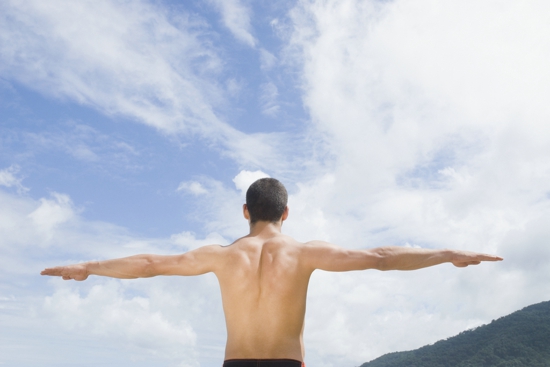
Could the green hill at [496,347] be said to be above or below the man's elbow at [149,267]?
above

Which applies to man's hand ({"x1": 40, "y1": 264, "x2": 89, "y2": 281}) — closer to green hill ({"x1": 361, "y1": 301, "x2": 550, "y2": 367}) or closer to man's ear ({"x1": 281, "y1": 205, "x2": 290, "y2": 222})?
man's ear ({"x1": 281, "y1": 205, "x2": 290, "y2": 222})

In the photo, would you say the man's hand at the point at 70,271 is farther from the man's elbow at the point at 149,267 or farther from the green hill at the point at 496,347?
the green hill at the point at 496,347

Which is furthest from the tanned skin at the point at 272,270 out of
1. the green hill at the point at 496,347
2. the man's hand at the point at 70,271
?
the green hill at the point at 496,347

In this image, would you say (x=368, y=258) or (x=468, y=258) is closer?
(x=368, y=258)

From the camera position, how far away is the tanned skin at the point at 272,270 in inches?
203

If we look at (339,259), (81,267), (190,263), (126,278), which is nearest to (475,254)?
(339,259)

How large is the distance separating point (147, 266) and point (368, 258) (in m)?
2.50

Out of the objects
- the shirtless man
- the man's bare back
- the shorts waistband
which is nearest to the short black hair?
the shirtless man

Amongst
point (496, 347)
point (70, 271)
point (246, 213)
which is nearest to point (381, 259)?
point (246, 213)

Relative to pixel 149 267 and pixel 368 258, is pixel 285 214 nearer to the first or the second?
pixel 368 258

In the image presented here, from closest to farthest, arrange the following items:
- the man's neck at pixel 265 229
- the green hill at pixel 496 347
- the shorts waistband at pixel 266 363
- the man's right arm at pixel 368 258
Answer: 1. the shorts waistband at pixel 266 363
2. the man's right arm at pixel 368 258
3. the man's neck at pixel 265 229
4. the green hill at pixel 496 347

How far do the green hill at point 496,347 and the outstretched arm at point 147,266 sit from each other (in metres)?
106

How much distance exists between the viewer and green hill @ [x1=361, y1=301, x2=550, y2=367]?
317 feet

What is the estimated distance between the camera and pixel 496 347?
335 feet
